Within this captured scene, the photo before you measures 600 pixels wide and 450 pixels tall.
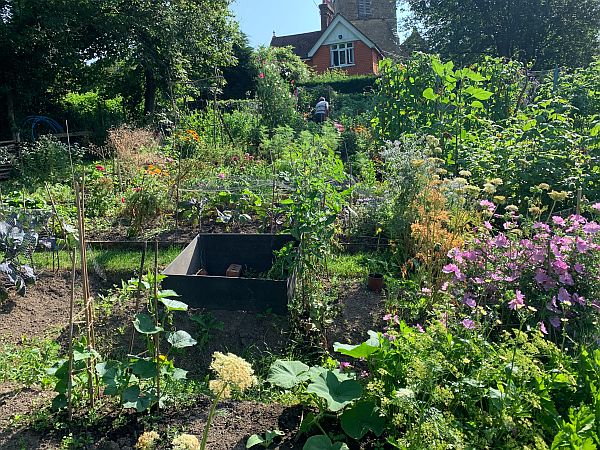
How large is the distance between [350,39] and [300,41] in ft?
22.9

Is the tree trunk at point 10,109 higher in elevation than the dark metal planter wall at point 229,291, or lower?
higher

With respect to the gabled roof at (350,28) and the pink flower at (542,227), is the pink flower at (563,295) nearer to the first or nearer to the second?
the pink flower at (542,227)

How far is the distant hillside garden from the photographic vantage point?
225cm

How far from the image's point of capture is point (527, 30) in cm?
2078

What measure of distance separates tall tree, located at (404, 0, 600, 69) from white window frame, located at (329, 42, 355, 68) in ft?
32.0

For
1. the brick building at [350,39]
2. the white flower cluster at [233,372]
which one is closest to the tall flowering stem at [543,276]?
the white flower cluster at [233,372]

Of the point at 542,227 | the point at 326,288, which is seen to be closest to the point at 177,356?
the point at 326,288

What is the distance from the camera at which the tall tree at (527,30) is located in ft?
66.8

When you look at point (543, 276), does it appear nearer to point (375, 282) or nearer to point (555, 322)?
point (555, 322)

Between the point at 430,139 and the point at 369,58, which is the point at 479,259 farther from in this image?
the point at 369,58

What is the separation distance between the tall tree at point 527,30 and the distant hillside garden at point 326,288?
40.5 feet

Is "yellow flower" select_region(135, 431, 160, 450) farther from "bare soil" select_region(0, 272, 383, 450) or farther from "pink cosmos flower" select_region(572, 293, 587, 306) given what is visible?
Result: "pink cosmos flower" select_region(572, 293, 587, 306)

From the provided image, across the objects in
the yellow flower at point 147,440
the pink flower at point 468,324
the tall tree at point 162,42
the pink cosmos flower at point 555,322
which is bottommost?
the yellow flower at point 147,440

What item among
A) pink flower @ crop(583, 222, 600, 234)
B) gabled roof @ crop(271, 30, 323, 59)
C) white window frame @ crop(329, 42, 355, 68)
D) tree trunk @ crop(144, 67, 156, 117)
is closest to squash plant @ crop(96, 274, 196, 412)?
pink flower @ crop(583, 222, 600, 234)
